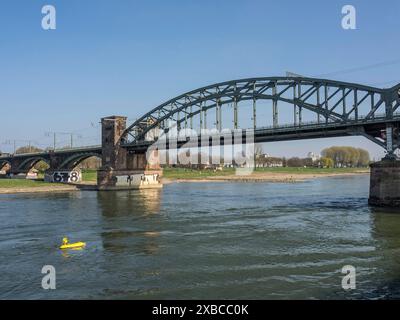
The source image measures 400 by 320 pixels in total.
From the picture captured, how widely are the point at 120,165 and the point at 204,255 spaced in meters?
81.7

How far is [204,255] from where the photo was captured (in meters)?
25.3

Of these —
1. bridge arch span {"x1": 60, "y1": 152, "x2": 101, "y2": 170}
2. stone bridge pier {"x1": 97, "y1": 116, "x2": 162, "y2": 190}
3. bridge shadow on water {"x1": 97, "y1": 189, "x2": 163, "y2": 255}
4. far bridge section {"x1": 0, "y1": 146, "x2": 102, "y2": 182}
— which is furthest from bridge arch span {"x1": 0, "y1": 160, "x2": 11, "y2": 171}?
bridge shadow on water {"x1": 97, "y1": 189, "x2": 163, "y2": 255}

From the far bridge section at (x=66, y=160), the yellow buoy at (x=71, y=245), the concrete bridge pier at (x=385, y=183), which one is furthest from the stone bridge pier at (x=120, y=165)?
the yellow buoy at (x=71, y=245)

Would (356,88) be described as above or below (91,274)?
above

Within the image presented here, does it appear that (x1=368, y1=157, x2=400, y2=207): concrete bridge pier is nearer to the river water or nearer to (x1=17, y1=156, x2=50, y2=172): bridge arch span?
the river water

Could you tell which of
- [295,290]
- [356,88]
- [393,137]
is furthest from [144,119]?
[295,290]

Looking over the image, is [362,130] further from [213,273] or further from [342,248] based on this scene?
[213,273]

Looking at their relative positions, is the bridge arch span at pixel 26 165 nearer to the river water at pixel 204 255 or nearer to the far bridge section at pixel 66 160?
the far bridge section at pixel 66 160

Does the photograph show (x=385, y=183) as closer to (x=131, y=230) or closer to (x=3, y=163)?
(x=131, y=230)

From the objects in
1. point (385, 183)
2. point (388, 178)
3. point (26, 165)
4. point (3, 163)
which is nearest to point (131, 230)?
point (385, 183)

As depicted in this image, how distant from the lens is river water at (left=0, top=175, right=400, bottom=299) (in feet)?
61.1
